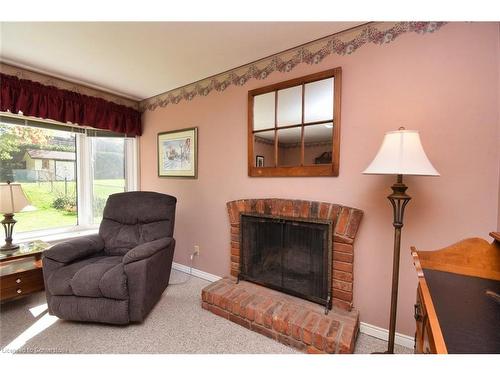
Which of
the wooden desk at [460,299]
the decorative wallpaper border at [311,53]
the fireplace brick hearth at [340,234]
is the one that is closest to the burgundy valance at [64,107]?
the decorative wallpaper border at [311,53]

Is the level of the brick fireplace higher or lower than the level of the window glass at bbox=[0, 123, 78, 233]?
lower

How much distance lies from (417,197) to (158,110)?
3.02m

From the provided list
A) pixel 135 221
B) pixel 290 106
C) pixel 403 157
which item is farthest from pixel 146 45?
pixel 403 157

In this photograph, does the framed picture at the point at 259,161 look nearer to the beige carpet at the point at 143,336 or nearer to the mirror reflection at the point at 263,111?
the mirror reflection at the point at 263,111

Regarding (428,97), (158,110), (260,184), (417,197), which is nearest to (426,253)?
(417,197)

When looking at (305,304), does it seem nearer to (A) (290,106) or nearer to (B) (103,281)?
(B) (103,281)

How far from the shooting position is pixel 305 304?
172cm

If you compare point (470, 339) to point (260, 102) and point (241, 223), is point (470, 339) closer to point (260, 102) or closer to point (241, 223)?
point (241, 223)

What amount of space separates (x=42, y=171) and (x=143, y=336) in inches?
88.6

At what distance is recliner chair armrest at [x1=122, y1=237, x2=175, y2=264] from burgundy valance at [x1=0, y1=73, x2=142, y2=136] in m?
1.82

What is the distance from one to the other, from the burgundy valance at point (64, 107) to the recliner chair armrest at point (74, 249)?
1423 mm

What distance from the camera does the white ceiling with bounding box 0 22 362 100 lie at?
1574 millimetres

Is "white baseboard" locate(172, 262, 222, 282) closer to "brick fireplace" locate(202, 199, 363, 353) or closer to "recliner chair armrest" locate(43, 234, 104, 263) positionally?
"brick fireplace" locate(202, 199, 363, 353)

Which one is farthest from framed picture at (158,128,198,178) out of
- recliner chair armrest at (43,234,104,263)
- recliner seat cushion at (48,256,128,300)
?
recliner seat cushion at (48,256,128,300)
